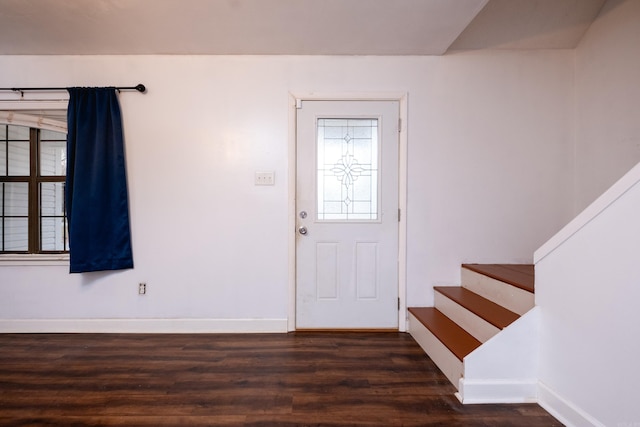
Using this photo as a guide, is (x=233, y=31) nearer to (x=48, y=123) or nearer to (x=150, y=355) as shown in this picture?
(x=48, y=123)

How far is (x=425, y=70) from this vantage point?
2789mm

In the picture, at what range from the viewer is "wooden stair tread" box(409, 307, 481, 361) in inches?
76.9

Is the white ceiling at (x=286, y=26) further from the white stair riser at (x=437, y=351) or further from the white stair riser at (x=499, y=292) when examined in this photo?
the white stair riser at (x=437, y=351)

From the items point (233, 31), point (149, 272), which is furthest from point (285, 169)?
point (149, 272)

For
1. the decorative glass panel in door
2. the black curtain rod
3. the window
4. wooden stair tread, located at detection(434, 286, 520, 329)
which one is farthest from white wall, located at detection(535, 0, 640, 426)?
the window

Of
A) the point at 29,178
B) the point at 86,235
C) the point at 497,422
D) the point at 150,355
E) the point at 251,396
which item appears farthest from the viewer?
the point at 29,178

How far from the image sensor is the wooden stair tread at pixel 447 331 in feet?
6.41

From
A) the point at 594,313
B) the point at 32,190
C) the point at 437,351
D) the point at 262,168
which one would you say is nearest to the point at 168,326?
the point at 262,168

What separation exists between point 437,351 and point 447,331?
16 cm

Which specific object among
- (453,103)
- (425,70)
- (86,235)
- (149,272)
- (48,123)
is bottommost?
(149,272)

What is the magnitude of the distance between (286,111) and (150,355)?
222 cm

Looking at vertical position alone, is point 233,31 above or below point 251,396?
above

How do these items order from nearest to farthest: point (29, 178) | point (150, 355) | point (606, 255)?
1. point (606, 255)
2. point (150, 355)
3. point (29, 178)

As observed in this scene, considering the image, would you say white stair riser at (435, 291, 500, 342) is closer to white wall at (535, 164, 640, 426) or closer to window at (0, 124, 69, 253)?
white wall at (535, 164, 640, 426)
